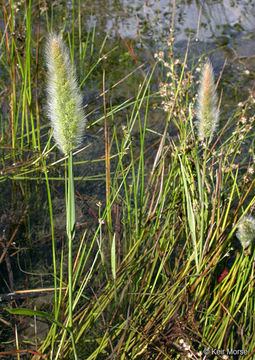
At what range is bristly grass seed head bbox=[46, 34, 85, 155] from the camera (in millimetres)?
1120

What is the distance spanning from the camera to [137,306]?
65.7 inches

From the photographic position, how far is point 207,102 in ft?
4.63

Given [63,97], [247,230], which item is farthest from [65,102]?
[247,230]

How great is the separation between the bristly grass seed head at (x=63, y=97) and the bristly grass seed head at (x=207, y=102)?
0.42 metres

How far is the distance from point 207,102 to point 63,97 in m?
0.51

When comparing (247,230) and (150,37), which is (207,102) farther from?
(150,37)

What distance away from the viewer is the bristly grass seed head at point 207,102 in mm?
1355

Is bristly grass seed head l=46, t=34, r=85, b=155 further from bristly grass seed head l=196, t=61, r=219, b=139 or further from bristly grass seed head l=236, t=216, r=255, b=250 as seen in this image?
bristly grass seed head l=236, t=216, r=255, b=250

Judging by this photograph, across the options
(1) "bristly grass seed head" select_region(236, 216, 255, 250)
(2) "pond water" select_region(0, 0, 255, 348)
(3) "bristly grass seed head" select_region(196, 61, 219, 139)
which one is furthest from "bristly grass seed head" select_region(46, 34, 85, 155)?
(2) "pond water" select_region(0, 0, 255, 348)

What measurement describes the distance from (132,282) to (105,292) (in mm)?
121

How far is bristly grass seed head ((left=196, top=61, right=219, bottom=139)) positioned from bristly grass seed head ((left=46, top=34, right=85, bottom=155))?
1.39 ft

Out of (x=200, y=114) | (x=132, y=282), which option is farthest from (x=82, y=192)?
(x=200, y=114)

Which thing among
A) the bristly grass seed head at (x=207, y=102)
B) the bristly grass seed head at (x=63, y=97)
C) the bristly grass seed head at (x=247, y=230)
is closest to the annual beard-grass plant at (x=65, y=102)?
the bristly grass seed head at (x=63, y=97)

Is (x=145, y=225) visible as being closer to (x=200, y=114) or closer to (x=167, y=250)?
(x=167, y=250)
